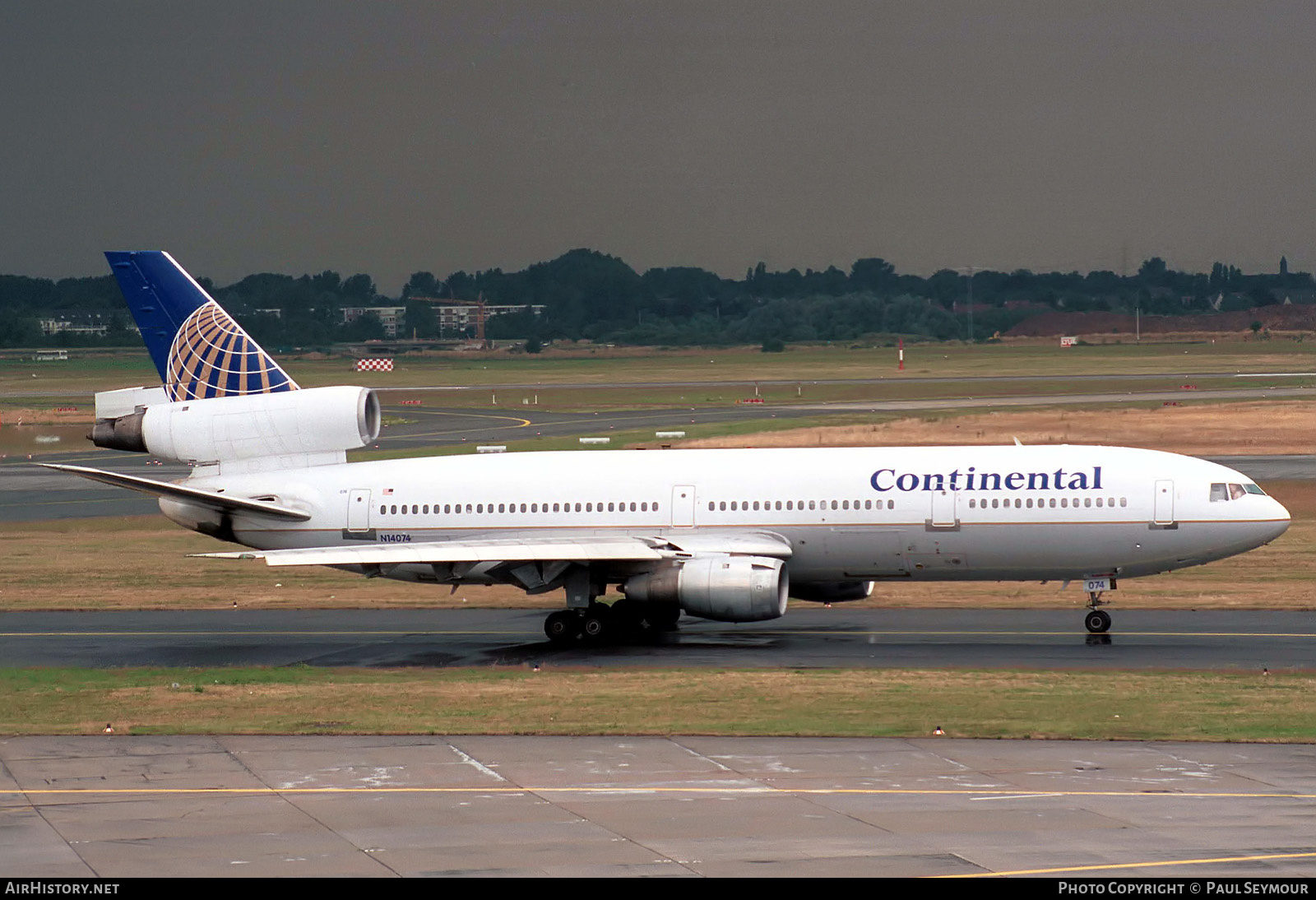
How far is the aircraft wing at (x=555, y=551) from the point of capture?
3578 cm

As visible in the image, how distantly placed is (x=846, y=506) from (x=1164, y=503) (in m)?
7.08

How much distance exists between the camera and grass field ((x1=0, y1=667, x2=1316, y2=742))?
26.5 m

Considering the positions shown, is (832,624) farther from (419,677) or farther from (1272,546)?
(1272,546)

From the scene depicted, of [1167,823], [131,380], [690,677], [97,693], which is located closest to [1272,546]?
[690,677]

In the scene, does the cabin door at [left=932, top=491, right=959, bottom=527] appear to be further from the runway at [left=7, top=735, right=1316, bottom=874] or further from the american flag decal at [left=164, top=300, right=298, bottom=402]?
the american flag decal at [left=164, top=300, right=298, bottom=402]

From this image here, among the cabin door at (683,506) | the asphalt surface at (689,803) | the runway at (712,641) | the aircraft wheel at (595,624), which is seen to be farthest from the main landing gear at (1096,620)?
the aircraft wheel at (595,624)

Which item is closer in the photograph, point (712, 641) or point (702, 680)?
point (702, 680)

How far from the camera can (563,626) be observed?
3716 centimetres

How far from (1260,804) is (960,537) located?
51.6ft

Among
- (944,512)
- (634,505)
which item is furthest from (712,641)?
(944,512)

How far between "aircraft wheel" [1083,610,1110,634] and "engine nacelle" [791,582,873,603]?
537 centimetres

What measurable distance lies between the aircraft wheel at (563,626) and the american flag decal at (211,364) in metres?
9.49

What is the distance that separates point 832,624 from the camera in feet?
128

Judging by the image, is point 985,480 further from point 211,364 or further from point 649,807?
point 211,364
